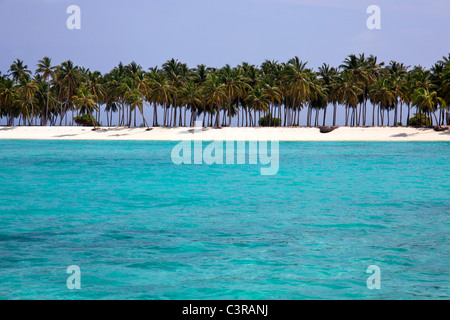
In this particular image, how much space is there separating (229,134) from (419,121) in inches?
1311

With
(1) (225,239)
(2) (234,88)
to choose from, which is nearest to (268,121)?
(2) (234,88)

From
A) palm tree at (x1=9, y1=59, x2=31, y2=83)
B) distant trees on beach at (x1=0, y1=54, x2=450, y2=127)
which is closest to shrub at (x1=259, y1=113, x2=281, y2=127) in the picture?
distant trees on beach at (x1=0, y1=54, x2=450, y2=127)

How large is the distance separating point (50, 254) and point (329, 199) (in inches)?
438

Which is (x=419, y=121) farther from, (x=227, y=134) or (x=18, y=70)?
(x=18, y=70)

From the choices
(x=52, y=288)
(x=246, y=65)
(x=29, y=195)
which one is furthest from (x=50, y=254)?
(x=246, y=65)

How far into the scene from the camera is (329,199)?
18.7 meters

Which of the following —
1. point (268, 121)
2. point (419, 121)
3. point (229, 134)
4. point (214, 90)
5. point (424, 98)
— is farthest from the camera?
point (268, 121)

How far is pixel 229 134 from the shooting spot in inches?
3386

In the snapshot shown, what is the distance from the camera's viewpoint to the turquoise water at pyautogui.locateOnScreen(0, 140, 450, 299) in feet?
28.3

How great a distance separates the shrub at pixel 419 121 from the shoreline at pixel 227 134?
7.75m

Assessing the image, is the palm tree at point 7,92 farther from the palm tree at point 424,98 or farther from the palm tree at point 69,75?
the palm tree at point 424,98

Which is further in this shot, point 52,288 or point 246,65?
point 246,65
